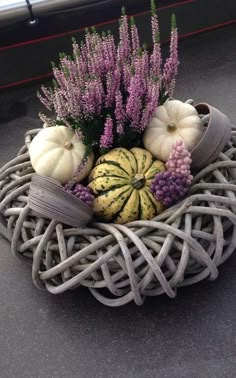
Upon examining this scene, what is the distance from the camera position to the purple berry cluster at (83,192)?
674 millimetres

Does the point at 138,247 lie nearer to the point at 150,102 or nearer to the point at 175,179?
the point at 175,179

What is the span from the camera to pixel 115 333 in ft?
2.16

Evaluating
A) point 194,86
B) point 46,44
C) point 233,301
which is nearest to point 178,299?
point 233,301

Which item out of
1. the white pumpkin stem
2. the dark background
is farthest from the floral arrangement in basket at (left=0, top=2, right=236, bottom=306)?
the dark background

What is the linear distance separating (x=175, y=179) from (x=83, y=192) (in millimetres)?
135

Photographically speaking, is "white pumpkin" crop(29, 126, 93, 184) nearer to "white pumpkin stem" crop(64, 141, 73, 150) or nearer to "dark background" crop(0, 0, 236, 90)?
"white pumpkin stem" crop(64, 141, 73, 150)

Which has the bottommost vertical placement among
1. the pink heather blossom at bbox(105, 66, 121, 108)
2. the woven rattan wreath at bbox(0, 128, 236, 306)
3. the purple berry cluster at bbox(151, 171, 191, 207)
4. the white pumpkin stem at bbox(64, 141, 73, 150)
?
the woven rattan wreath at bbox(0, 128, 236, 306)

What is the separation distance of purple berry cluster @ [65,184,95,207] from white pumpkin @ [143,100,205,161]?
130 millimetres

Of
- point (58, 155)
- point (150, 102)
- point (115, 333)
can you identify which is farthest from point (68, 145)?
point (115, 333)

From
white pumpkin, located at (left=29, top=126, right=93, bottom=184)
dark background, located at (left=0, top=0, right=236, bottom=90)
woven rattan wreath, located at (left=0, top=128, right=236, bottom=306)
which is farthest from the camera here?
dark background, located at (left=0, top=0, right=236, bottom=90)

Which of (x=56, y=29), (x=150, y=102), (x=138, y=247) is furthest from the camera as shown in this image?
(x=56, y=29)

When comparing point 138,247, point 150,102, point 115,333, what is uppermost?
point 150,102

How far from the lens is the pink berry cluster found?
66cm

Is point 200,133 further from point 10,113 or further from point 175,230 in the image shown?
point 10,113
